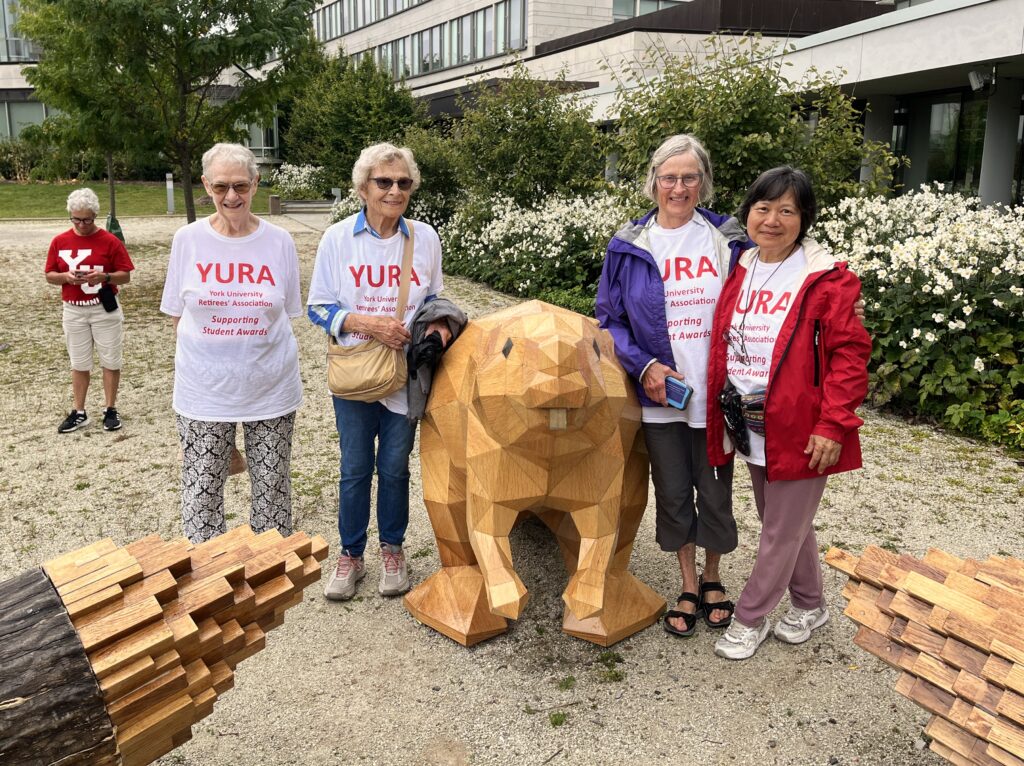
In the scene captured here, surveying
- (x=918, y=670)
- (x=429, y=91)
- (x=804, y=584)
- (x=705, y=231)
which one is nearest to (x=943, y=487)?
(x=804, y=584)

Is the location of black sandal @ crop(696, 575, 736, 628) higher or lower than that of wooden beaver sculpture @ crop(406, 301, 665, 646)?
lower

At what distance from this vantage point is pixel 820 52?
13531 millimetres

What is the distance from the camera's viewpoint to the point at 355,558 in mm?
3955

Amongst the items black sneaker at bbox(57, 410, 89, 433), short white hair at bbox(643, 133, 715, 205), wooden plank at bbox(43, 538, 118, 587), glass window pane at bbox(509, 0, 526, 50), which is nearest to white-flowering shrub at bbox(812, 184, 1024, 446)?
short white hair at bbox(643, 133, 715, 205)

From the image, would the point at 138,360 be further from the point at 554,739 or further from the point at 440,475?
the point at 554,739

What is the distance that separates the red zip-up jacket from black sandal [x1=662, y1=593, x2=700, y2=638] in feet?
2.89

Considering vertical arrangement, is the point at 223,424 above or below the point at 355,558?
above

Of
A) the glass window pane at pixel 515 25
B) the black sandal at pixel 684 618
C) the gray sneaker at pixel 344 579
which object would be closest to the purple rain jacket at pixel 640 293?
the black sandal at pixel 684 618

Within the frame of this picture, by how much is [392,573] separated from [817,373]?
2147 millimetres

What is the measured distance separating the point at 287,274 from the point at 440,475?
108 centimetres

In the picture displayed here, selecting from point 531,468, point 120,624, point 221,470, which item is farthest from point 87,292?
point 120,624

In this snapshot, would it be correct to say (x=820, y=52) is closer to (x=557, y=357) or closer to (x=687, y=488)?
(x=687, y=488)

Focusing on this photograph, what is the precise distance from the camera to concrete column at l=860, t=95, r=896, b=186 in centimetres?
1518

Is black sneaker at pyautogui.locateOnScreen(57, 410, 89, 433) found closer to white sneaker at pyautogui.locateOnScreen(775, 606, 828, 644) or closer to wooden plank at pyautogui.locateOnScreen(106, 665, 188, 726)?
wooden plank at pyautogui.locateOnScreen(106, 665, 188, 726)
